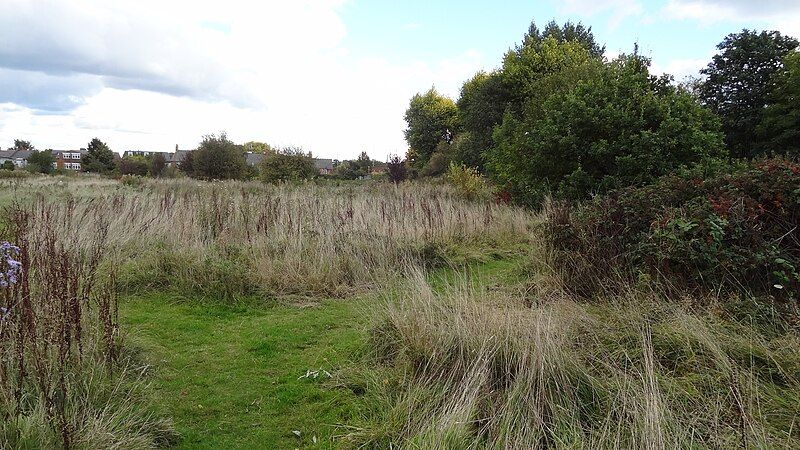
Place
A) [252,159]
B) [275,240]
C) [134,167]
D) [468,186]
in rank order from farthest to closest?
[252,159] → [134,167] → [468,186] → [275,240]

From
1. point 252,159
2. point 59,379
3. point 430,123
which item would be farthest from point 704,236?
point 252,159

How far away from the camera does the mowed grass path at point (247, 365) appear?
272 centimetres

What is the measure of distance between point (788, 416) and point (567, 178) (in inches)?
318

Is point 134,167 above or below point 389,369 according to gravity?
above

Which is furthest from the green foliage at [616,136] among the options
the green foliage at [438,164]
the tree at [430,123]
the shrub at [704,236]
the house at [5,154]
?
the house at [5,154]

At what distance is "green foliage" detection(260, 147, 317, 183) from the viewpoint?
2131 cm

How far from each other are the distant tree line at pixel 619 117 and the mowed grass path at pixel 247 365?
6475mm

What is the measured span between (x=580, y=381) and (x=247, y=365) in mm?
2363

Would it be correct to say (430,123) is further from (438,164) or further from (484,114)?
(484,114)

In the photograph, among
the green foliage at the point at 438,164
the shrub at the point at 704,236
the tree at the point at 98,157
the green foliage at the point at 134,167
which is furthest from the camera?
the tree at the point at 98,157

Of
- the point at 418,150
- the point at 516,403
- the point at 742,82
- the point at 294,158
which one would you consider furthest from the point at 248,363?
the point at 418,150

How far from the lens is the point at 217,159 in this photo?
25.9 metres

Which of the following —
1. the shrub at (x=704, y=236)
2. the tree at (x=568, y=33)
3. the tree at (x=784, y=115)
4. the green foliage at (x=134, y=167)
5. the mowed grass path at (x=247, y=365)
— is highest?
the tree at (x=568, y=33)

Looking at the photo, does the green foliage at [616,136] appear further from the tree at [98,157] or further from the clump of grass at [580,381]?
the tree at [98,157]
